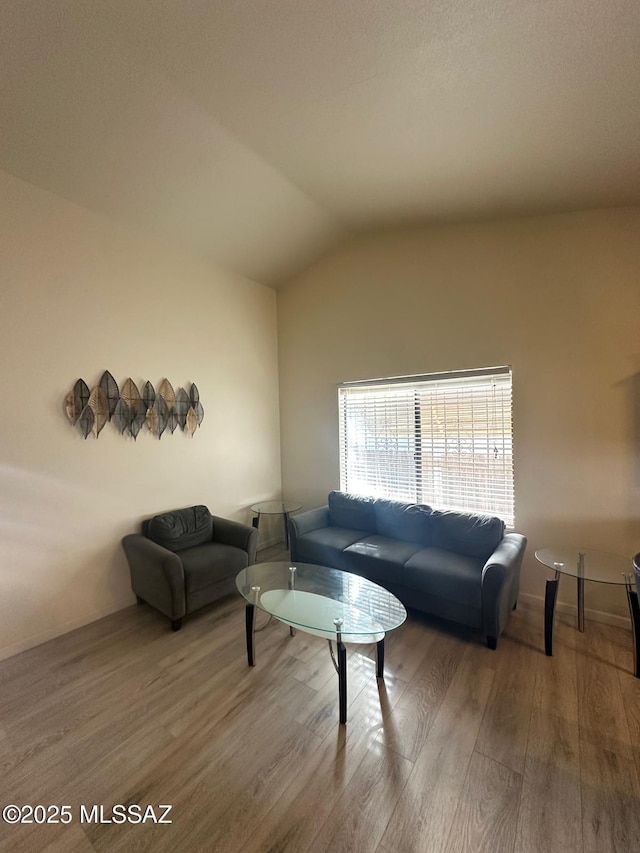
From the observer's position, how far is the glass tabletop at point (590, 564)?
6.95ft

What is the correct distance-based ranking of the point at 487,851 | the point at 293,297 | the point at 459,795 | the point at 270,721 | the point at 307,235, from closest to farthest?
the point at 487,851, the point at 459,795, the point at 270,721, the point at 307,235, the point at 293,297

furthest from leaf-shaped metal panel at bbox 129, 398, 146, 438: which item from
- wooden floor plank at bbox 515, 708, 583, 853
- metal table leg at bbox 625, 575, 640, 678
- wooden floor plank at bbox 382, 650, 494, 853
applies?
metal table leg at bbox 625, 575, 640, 678

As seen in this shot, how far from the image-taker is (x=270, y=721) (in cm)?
175

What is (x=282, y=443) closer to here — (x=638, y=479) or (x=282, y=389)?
(x=282, y=389)

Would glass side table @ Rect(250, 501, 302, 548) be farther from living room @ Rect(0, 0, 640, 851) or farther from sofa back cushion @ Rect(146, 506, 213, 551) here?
sofa back cushion @ Rect(146, 506, 213, 551)

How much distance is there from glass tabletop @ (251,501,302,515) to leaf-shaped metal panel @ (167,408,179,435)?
1.27 metres

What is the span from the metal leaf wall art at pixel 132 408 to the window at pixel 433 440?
161 cm

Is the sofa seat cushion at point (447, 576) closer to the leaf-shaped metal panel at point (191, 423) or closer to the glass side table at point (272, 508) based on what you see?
the glass side table at point (272, 508)

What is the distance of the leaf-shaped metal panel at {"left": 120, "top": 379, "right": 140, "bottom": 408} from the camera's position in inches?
113

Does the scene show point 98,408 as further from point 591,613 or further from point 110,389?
point 591,613

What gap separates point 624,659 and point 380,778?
1766 millimetres

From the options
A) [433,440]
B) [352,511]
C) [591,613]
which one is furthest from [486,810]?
[433,440]

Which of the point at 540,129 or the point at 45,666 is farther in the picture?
the point at 45,666

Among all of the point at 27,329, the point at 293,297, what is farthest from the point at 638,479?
the point at 27,329
